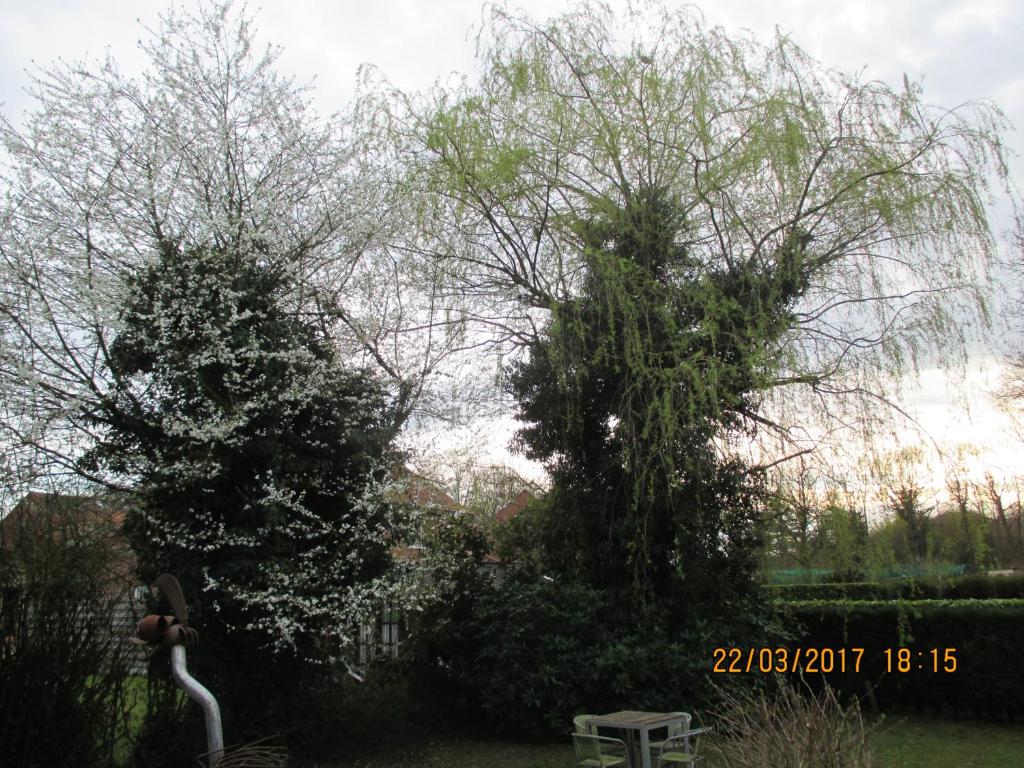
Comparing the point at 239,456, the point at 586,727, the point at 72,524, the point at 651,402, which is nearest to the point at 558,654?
the point at 586,727

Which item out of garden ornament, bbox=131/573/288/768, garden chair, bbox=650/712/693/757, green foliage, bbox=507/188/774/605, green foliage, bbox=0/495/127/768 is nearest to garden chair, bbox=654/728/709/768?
garden chair, bbox=650/712/693/757

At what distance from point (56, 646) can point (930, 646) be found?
874cm

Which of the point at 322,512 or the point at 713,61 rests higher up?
the point at 713,61

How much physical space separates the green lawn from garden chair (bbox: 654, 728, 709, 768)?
1375 mm

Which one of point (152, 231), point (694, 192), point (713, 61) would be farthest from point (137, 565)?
point (713, 61)

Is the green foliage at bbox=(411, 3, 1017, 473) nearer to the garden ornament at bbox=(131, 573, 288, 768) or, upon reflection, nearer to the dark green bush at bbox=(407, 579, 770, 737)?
the dark green bush at bbox=(407, 579, 770, 737)

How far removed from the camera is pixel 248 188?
24.3 feet

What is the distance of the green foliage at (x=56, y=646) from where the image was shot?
4.91 meters

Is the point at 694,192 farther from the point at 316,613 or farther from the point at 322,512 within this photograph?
the point at 316,613

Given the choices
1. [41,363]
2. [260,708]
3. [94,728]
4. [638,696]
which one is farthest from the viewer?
[638,696]

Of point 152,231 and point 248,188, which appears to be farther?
point 248,188

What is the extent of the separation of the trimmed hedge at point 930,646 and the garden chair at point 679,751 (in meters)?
3.18

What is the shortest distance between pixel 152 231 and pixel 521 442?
14.4 ft

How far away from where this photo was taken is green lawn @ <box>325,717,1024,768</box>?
6820 millimetres
